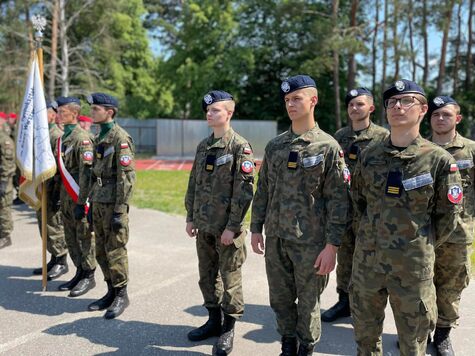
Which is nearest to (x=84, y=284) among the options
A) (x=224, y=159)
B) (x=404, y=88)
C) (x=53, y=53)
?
(x=224, y=159)

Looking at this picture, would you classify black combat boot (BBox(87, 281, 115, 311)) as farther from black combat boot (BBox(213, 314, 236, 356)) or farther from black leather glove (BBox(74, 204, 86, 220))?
black combat boot (BBox(213, 314, 236, 356))

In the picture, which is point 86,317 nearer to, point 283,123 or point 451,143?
point 451,143

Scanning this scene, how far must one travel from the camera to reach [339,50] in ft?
68.2

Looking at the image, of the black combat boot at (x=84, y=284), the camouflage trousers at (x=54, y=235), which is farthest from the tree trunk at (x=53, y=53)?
the black combat boot at (x=84, y=284)

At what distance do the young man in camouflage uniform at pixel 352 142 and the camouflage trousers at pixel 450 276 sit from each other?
851 mm

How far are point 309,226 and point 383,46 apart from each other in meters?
23.0

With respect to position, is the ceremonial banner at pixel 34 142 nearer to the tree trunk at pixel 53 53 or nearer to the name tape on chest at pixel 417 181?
the name tape on chest at pixel 417 181

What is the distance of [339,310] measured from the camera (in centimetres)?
439

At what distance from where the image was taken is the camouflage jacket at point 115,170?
433 cm

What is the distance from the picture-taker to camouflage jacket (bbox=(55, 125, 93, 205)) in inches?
189

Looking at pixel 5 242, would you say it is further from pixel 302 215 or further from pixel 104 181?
pixel 302 215

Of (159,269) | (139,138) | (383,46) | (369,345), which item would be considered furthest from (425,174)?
(139,138)

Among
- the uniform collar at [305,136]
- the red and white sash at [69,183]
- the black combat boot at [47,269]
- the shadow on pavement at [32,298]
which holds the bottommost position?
the shadow on pavement at [32,298]

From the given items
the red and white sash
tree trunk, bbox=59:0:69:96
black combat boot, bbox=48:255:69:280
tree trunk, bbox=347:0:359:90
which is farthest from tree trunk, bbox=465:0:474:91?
black combat boot, bbox=48:255:69:280
